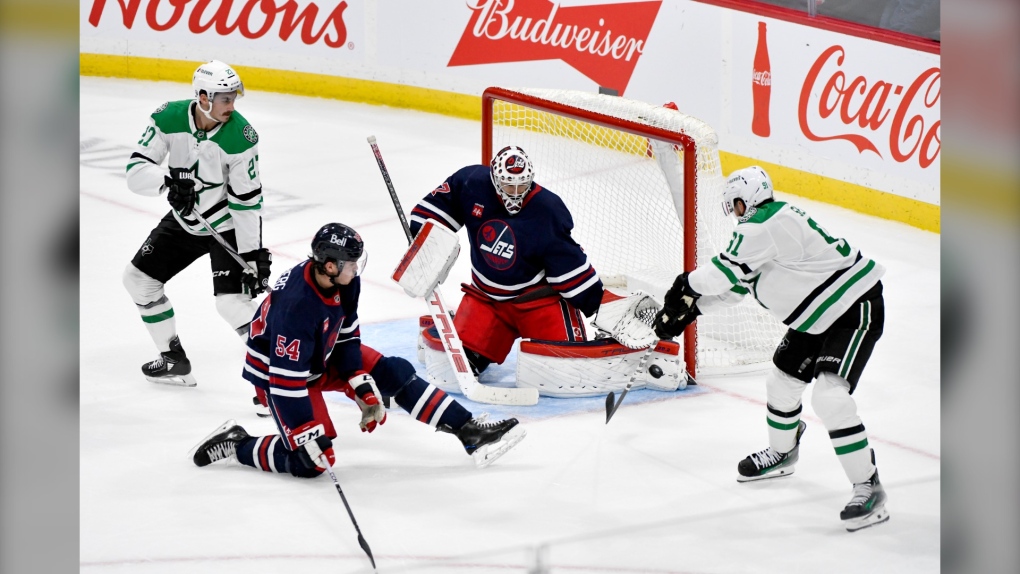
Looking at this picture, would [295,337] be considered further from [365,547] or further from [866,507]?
[866,507]

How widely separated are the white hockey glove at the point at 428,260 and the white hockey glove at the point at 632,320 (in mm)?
593

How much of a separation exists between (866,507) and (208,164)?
7.95 ft

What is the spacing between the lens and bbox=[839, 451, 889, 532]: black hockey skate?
3.38 m

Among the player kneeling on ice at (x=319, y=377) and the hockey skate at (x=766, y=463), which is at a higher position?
the player kneeling on ice at (x=319, y=377)

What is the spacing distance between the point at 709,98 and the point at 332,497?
13.6 ft

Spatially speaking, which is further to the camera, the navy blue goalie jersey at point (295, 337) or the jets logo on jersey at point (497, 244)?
the jets logo on jersey at point (497, 244)

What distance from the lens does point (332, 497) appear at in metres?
3.60

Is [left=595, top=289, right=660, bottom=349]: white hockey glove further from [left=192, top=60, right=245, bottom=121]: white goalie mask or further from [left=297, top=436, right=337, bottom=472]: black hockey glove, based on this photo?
[left=192, top=60, right=245, bottom=121]: white goalie mask

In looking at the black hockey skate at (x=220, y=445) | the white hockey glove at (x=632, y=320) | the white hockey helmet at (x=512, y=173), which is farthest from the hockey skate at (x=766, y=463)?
the black hockey skate at (x=220, y=445)

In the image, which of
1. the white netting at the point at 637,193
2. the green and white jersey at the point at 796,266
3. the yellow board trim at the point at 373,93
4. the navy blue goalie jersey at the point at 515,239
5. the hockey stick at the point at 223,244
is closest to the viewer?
the green and white jersey at the point at 796,266

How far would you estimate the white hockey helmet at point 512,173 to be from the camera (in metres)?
4.27

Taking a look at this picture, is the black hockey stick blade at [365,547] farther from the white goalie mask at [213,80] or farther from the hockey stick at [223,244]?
the white goalie mask at [213,80]

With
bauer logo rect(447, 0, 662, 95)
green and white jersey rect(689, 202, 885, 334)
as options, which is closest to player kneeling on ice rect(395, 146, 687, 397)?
green and white jersey rect(689, 202, 885, 334)

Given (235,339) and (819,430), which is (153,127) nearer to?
(235,339)
